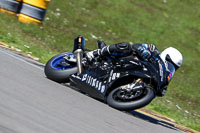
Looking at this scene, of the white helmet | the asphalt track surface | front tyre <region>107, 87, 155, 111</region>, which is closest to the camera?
the asphalt track surface

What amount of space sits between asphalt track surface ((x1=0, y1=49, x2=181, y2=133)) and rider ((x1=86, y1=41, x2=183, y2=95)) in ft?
2.63

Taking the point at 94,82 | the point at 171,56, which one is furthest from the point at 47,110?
the point at 171,56

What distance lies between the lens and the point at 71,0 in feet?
58.9

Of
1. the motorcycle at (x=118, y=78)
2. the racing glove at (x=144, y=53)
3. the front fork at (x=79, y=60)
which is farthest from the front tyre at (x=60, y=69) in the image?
the racing glove at (x=144, y=53)

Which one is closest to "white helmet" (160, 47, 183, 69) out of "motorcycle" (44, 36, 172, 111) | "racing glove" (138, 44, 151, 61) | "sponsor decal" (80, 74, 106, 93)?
"motorcycle" (44, 36, 172, 111)

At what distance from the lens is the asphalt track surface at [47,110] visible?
415cm

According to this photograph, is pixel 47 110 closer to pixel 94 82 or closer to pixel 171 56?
pixel 94 82

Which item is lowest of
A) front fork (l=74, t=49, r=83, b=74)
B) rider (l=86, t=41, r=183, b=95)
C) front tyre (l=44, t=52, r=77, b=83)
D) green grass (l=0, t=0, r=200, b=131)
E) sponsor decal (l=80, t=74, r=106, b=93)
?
green grass (l=0, t=0, r=200, b=131)

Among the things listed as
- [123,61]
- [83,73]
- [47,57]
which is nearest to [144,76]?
[123,61]

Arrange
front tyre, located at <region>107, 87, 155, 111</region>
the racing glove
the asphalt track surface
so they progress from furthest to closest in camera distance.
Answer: the racing glove < front tyre, located at <region>107, 87, 155, 111</region> < the asphalt track surface

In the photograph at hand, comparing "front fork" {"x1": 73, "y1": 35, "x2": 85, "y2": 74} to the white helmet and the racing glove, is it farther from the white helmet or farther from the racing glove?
the white helmet

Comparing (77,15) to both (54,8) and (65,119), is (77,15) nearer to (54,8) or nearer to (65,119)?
(54,8)

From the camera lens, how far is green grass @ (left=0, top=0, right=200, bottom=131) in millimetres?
10703

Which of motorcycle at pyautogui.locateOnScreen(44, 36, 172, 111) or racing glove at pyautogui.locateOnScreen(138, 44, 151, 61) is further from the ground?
racing glove at pyautogui.locateOnScreen(138, 44, 151, 61)
